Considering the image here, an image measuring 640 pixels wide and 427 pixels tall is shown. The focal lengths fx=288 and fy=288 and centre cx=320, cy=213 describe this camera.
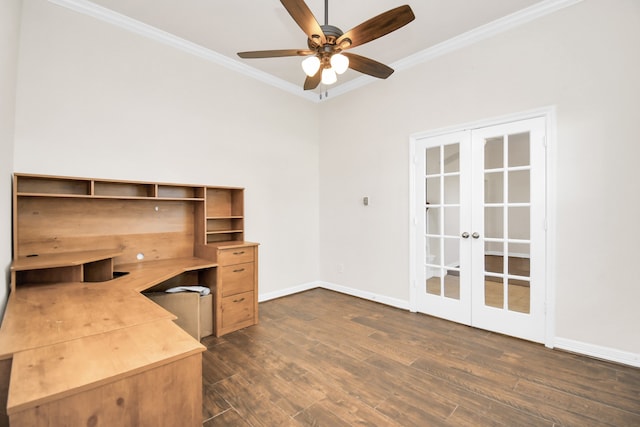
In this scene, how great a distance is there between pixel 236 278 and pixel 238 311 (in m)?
0.35

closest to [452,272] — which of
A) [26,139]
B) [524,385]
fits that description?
[524,385]

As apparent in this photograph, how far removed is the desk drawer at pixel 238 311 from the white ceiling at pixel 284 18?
110 inches

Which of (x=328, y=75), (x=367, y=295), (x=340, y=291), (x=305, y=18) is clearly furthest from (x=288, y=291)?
(x=305, y=18)

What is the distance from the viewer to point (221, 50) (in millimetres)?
3424

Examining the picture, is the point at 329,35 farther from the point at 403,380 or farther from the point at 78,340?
the point at 403,380

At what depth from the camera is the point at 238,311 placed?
3.07 metres

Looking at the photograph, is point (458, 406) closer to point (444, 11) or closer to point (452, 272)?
point (452, 272)

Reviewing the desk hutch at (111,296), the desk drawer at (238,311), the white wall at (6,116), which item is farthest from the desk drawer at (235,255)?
the white wall at (6,116)

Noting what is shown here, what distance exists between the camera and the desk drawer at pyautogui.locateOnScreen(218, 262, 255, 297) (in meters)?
2.98

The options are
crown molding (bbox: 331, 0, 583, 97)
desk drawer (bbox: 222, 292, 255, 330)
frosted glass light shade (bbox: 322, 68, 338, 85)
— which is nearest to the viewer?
frosted glass light shade (bbox: 322, 68, 338, 85)

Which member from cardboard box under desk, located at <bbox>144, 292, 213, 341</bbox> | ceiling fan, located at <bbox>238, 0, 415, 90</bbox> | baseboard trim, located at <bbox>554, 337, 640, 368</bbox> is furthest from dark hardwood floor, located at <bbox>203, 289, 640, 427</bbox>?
ceiling fan, located at <bbox>238, 0, 415, 90</bbox>

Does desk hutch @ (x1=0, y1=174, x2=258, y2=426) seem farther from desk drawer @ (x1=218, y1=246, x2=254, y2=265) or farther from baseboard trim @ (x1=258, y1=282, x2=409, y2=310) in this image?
baseboard trim @ (x1=258, y1=282, x2=409, y2=310)

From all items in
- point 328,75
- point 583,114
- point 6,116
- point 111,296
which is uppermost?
point 328,75

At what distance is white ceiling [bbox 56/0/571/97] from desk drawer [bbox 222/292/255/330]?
281 centimetres
